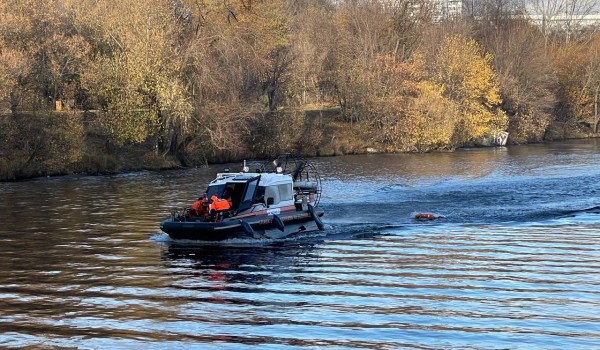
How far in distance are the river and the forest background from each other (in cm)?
1390

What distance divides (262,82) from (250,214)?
43.0 metres

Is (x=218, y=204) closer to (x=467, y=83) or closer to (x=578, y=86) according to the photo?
(x=467, y=83)

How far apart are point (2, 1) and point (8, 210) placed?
24581mm

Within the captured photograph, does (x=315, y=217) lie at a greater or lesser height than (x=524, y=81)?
lesser

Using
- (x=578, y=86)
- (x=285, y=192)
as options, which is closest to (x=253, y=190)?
(x=285, y=192)

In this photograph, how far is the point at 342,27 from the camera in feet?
275

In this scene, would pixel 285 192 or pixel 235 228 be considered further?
pixel 285 192

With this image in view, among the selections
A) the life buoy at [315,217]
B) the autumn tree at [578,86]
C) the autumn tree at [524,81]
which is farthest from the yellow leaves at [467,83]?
the life buoy at [315,217]

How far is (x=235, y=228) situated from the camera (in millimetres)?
28156

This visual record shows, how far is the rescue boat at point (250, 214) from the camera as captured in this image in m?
28.1

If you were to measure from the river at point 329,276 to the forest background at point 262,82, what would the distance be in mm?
13896

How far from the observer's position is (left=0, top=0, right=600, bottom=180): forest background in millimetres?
56719

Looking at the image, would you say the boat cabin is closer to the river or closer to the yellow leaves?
the river

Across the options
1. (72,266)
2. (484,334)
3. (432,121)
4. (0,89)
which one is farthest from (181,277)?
(432,121)
